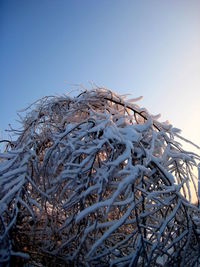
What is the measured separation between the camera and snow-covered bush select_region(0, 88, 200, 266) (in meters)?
1.86

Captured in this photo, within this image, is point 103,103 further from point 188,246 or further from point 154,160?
point 188,246

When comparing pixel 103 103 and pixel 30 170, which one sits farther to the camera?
pixel 103 103

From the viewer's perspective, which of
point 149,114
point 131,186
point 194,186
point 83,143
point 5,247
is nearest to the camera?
point 131,186

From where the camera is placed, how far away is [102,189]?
2.08m

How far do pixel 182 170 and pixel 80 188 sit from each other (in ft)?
3.81

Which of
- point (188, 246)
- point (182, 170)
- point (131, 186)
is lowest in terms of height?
point (188, 246)

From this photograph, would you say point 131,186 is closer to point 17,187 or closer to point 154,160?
point 154,160

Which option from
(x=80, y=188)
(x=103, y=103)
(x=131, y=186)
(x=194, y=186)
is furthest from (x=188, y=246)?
(x=103, y=103)

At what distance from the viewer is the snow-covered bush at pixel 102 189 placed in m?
1.86

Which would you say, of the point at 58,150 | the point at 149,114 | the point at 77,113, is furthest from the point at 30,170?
the point at 149,114

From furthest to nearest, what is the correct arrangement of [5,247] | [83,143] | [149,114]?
[149,114] → [83,143] → [5,247]

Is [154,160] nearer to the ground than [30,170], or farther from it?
farther from it

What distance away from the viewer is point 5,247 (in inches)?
80.0

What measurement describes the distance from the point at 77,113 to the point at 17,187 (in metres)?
1.33
